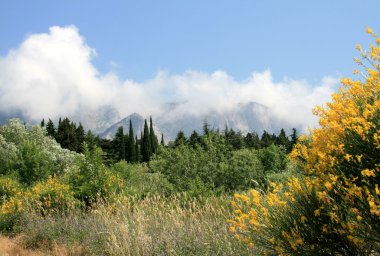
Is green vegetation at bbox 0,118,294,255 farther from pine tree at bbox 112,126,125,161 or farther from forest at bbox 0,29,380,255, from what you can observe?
pine tree at bbox 112,126,125,161

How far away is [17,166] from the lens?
19312mm

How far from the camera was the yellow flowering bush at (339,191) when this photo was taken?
Answer: 10.5 ft

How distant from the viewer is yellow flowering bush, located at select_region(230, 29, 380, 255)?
319 centimetres

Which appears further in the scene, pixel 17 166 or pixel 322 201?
pixel 17 166

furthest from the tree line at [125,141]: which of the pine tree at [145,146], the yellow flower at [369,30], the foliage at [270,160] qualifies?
the yellow flower at [369,30]

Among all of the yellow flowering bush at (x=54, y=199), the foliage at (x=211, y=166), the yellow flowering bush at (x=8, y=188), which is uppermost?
the foliage at (x=211, y=166)

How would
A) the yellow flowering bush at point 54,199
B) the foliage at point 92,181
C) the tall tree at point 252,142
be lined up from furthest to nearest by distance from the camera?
the tall tree at point 252,142 → the foliage at point 92,181 → the yellow flowering bush at point 54,199

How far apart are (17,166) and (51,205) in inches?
375

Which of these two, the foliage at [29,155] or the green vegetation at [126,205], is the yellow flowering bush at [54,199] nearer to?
the green vegetation at [126,205]

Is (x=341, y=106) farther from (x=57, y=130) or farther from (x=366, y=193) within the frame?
(x=57, y=130)

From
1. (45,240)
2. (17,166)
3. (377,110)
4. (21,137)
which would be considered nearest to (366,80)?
(377,110)

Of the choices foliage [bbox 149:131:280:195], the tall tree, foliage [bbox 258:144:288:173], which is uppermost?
the tall tree

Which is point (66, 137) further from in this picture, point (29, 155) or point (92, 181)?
point (92, 181)

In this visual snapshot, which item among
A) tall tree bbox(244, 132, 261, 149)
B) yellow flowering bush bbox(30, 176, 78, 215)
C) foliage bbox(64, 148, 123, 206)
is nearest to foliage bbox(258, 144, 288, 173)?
foliage bbox(64, 148, 123, 206)
